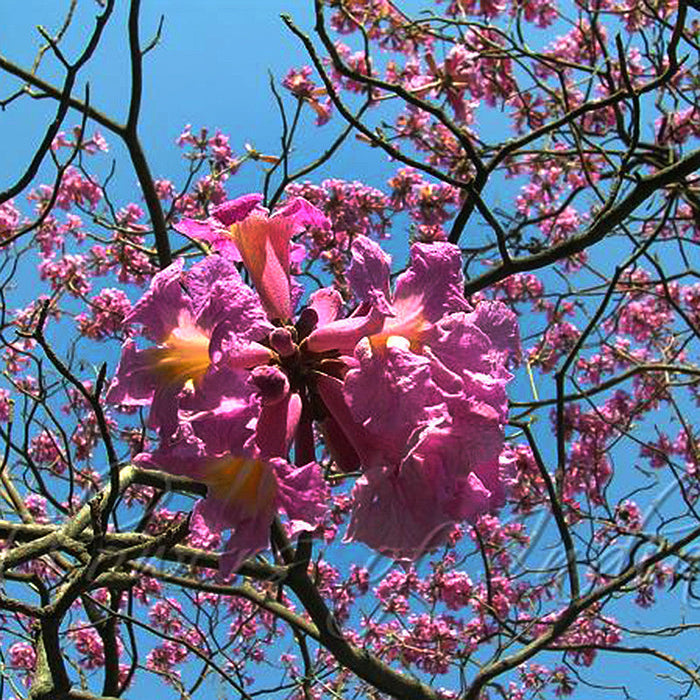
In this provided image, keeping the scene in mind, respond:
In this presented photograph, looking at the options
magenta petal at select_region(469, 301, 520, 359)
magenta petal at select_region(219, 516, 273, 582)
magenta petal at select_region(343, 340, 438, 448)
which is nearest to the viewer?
magenta petal at select_region(343, 340, 438, 448)

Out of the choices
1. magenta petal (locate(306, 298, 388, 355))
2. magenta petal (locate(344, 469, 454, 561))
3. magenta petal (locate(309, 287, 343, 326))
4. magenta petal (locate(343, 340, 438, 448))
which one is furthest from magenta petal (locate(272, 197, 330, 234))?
magenta petal (locate(344, 469, 454, 561))

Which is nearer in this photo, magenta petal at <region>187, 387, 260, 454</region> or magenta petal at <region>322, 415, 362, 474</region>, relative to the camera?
magenta petal at <region>187, 387, 260, 454</region>

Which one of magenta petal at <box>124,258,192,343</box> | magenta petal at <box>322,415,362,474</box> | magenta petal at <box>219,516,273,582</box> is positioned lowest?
magenta petal at <box>219,516,273,582</box>

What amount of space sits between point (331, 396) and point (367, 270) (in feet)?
0.59

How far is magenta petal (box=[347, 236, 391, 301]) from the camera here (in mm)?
1019

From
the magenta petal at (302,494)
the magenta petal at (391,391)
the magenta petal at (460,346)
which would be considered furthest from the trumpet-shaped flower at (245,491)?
the magenta petal at (460,346)

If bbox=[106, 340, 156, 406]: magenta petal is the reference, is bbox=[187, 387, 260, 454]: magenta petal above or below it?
below

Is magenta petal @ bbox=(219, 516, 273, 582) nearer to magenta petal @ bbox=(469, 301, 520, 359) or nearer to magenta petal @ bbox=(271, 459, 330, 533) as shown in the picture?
magenta petal @ bbox=(271, 459, 330, 533)

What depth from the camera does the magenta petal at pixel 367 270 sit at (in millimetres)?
1019

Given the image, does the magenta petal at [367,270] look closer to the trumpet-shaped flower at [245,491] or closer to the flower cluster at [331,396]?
the flower cluster at [331,396]

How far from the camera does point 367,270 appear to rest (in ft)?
3.36

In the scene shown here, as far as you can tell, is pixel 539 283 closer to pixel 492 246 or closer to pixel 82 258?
pixel 492 246

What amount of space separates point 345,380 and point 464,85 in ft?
13.2

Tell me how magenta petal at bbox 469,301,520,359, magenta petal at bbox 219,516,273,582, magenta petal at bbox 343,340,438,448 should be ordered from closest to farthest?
magenta petal at bbox 343,340,438,448 → magenta petal at bbox 219,516,273,582 → magenta petal at bbox 469,301,520,359
